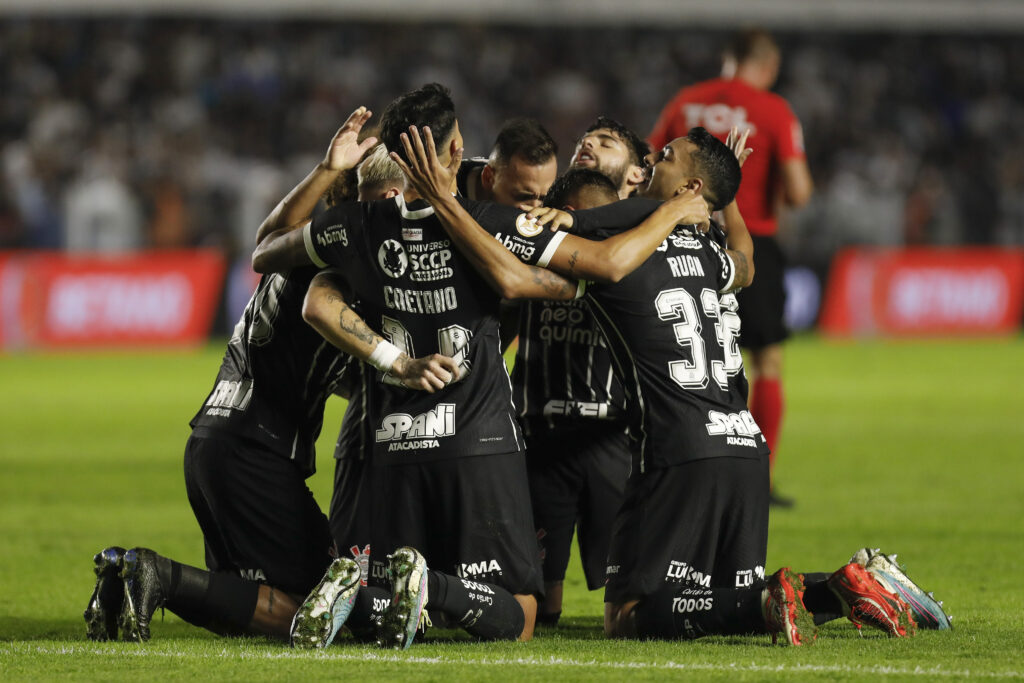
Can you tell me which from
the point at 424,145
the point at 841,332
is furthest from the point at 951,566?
the point at 841,332

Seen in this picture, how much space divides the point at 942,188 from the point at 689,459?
21245 mm

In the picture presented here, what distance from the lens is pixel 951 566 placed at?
23.4 ft

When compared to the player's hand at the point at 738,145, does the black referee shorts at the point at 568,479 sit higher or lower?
lower

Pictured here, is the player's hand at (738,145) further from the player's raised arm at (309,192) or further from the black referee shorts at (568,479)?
the player's raised arm at (309,192)

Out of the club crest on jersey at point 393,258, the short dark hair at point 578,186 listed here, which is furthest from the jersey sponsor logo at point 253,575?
the short dark hair at point 578,186

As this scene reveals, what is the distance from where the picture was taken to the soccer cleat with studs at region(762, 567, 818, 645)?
4.81 meters

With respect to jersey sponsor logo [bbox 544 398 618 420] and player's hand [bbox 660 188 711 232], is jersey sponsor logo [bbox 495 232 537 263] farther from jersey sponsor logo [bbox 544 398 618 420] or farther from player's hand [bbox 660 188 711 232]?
jersey sponsor logo [bbox 544 398 618 420]

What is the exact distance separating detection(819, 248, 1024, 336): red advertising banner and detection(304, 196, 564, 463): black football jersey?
1730 centimetres

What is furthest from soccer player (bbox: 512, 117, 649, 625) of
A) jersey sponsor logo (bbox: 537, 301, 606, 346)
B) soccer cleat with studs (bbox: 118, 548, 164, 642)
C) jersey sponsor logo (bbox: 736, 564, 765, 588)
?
soccer cleat with studs (bbox: 118, 548, 164, 642)

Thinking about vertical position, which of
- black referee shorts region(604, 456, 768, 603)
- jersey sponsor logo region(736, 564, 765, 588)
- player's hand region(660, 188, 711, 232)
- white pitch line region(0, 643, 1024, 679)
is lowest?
white pitch line region(0, 643, 1024, 679)

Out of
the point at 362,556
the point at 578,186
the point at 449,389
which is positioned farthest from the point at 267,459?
the point at 578,186

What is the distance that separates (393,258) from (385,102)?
21062mm

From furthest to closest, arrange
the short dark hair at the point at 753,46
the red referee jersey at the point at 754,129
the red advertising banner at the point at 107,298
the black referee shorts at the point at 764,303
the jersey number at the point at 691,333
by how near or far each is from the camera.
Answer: the red advertising banner at the point at 107,298 → the short dark hair at the point at 753,46 → the red referee jersey at the point at 754,129 → the black referee shorts at the point at 764,303 → the jersey number at the point at 691,333

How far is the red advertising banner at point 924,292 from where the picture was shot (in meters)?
22.0
